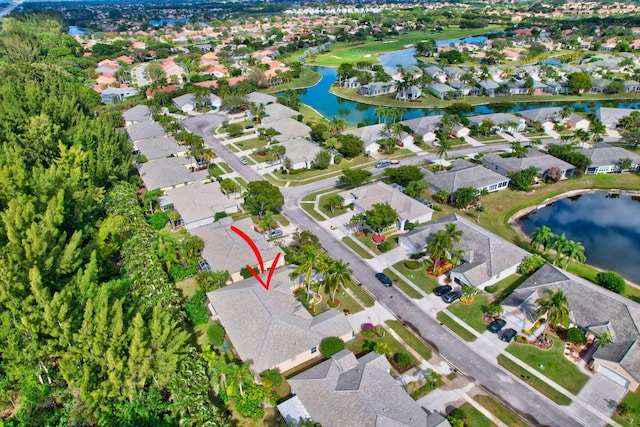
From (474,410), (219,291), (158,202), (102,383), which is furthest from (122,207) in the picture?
(474,410)

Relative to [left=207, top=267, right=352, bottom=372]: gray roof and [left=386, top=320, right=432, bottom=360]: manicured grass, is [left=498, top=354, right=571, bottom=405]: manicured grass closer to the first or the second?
[left=386, top=320, right=432, bottom=360]: manicured grass

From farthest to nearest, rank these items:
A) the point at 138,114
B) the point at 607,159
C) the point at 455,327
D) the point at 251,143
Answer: the point at 138,114
the point at 251,143
the point at 607,159
the point at 455,327

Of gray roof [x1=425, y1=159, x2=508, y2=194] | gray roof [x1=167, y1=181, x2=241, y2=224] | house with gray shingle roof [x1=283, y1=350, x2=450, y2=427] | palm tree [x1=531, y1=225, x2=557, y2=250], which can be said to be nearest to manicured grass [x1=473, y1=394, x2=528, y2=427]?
house with gray shingle roof [x1=283, y1=350, x2=450, y2=427]

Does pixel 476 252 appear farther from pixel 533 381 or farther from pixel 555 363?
pixel 533 381

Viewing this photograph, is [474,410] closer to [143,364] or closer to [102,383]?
[143,364]

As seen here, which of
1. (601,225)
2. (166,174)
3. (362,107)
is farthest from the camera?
(362,107)

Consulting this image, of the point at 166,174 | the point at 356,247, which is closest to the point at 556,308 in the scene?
the point at 356,247
